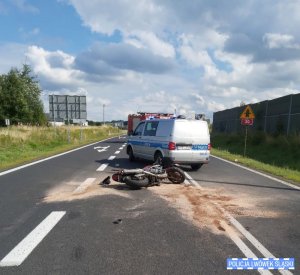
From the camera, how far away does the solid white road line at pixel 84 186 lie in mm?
9227

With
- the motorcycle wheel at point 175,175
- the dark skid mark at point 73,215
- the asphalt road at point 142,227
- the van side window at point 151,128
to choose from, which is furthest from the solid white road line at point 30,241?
the van side window at point 151,128

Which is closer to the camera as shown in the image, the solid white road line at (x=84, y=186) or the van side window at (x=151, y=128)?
the solid white road line at (x=84, y=186)

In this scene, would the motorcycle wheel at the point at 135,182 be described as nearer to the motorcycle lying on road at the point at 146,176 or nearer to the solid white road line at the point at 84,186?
the motorcycle lying on road at the point at 146,176

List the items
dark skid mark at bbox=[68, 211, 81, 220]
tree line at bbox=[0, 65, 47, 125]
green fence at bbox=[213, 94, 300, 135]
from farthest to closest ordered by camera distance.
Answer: tree line at bbox=[0, 65, 47, 125], green fence at bbox=[213, 94, 300, 135], dark skid mark at bbox=[68, 211, 81, 220]

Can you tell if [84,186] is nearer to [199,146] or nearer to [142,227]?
[142,227]

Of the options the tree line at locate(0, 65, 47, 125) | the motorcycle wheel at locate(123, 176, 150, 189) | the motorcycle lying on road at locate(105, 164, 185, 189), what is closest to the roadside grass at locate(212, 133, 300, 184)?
the motorcycle lying on road at locate(105, 164, 185, 189)

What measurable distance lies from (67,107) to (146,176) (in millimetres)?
29826

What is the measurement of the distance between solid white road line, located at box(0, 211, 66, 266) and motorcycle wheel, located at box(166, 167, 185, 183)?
4.31 meters

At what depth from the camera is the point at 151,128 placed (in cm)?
1517

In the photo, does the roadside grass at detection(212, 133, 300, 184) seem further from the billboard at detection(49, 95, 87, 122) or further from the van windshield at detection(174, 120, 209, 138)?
the billboard at detection(49, 95, 87, 122)

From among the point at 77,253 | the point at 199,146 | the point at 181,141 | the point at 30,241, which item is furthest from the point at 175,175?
the point at 77,253

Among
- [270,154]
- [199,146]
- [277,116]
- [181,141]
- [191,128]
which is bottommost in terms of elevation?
[270,154]

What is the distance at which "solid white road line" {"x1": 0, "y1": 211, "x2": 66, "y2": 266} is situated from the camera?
462cm

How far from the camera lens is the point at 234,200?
843 centimetres
